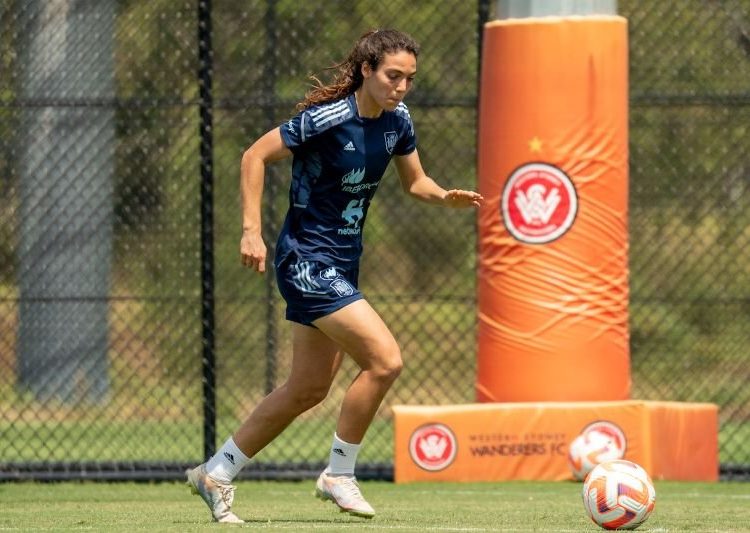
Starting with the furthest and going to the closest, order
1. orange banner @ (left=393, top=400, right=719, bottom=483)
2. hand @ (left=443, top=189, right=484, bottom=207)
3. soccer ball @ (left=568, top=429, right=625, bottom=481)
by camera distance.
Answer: orange banner @ (left=393, top=400, right=719, bottom=483) < soccer ball @ (left=568, top=429, right=625, bottom=481) < hand @ (left=443, top=189, right=484, bottom=207)

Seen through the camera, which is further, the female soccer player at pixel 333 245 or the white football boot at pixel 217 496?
the white football boot at pixel 217 496

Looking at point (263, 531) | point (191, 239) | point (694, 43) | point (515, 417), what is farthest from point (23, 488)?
point (694, 43)

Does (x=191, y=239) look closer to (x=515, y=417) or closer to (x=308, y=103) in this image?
(x=515, y=417)

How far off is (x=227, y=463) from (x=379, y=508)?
116cm

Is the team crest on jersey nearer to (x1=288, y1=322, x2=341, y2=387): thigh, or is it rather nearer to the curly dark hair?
the curly dark hair

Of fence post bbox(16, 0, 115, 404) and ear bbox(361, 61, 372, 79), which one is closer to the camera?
ear bbox(361, 61, 372, 79)

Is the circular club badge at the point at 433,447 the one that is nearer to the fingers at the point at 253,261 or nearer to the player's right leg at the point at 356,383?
the player's right leg at the point at 356,383

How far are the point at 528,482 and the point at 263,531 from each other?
3.24 m

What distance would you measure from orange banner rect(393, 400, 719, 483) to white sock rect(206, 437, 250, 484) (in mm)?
2498

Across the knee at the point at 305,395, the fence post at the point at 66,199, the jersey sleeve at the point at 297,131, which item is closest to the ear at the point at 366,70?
the jersey sleeve at the point at 297,131

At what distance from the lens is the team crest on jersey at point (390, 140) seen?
656cm

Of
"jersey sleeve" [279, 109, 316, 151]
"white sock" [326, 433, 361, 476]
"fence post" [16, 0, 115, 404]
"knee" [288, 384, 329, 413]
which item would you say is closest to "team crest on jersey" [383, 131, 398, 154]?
"jersey sleeve" [279, 109, 316, 151]

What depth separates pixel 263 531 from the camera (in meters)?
5.95

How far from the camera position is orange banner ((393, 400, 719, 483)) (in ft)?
29.0
